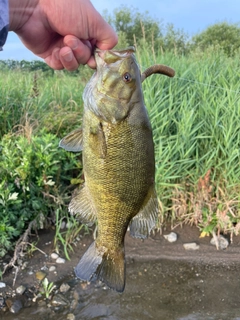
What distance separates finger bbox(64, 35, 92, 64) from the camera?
177 centimetres

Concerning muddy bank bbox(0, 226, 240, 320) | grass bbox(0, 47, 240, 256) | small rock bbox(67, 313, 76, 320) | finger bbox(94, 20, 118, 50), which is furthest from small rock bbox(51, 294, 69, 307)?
finger bbox(94, 20, 118, 50)

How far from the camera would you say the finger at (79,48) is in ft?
5.81

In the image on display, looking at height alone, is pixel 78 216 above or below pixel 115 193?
below

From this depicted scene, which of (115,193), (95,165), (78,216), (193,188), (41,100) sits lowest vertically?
(193,188)

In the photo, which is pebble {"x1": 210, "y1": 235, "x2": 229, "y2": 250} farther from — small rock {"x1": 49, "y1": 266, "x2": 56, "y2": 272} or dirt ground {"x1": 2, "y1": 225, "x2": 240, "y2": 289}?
small rock {"x1": 49, "y1": 266, "x2": 56, "y2": 272}

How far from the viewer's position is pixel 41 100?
17.5ft

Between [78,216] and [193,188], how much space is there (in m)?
2.65

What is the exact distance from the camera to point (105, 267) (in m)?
1.73

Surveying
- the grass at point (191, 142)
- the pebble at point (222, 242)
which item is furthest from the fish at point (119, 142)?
the pebble at point (222, 242)

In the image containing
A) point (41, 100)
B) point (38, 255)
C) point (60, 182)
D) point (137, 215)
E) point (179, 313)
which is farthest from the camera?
point (41, 100)

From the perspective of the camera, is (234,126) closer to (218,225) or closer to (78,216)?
(218,225)

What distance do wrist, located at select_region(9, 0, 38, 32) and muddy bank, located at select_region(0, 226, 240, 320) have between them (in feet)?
7.93

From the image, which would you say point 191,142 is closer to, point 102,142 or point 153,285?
Result: point 153,285

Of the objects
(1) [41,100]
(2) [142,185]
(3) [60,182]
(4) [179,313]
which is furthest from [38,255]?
(2) [142,185]
